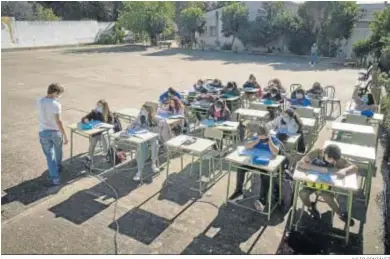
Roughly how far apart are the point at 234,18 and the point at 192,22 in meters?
5.02

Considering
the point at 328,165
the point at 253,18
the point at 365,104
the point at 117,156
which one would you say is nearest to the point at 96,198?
the point at 117,156

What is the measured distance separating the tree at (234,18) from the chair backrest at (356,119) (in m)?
25.9

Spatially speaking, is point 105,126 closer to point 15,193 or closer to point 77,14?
point 15,193

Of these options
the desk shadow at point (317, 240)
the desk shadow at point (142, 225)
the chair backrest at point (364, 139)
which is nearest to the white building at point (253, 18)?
the chair backrest at point (364, 139)

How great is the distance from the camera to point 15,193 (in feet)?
20.5

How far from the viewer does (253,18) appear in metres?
34.0

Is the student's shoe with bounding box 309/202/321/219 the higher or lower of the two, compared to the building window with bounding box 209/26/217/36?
lower

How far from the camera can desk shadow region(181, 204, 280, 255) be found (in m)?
4.80

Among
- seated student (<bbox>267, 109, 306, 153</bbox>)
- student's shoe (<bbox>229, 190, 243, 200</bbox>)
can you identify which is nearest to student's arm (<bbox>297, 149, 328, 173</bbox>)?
student's shoe (<bbox>229, 190, 243, 200</bbox>)

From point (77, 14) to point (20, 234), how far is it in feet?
154

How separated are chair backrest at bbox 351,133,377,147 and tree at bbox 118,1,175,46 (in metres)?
33.0

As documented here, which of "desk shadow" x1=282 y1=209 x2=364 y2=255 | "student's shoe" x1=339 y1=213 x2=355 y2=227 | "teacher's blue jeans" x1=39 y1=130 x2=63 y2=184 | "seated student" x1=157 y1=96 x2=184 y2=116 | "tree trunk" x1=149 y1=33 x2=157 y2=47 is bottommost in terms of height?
"desk shadow" x1=282 y1=209 x2=364 y2=255

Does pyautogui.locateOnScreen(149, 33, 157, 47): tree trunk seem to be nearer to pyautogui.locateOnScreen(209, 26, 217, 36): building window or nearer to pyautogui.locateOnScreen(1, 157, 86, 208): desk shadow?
pyautogui.locateOnScreen(209, 26, 217, 36): building window

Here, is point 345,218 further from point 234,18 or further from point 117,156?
point 234,18
